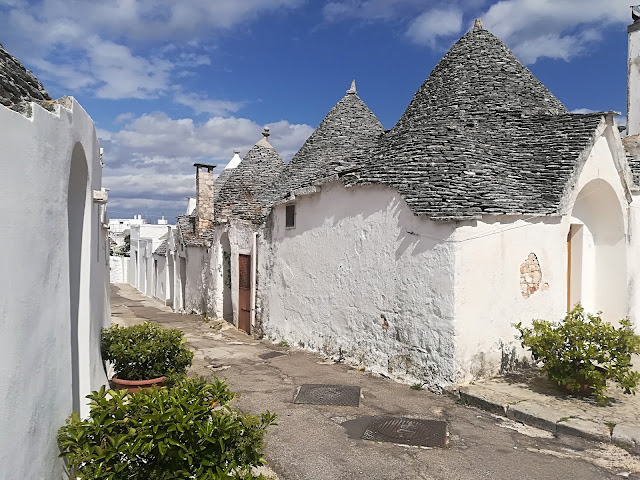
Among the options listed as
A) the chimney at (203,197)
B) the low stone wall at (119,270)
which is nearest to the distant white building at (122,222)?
the low stone wall at (119,270)

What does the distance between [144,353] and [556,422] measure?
201 inches

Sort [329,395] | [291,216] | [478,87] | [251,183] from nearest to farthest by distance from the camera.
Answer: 1. [329,395]
2. [478,87]
3. [291,216]
4. [251,183]

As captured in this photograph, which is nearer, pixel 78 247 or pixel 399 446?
pixel 78 247

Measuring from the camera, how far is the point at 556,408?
6.40m

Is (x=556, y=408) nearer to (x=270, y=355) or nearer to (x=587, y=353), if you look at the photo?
(x=587, y=353)

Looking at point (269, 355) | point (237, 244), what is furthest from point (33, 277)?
point (237, 244)

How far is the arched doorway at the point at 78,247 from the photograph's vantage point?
482cm

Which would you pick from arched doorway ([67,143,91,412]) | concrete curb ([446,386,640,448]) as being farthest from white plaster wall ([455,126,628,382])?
arched doorway ([67,143,91,412])

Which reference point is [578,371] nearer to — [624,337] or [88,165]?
[624,337]

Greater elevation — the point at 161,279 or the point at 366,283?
the point at 366,283

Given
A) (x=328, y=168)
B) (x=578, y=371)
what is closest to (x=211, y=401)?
(x=578, y=371)

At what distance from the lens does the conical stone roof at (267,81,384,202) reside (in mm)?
12023

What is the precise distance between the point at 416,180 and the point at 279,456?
490 cm

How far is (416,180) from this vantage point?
324 inches
